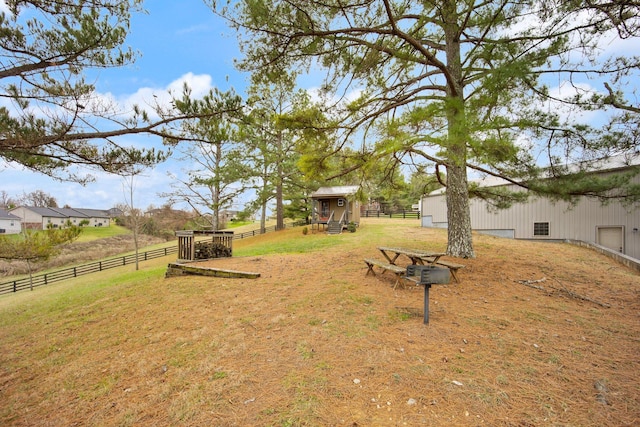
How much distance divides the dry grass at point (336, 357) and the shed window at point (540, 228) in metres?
8.51

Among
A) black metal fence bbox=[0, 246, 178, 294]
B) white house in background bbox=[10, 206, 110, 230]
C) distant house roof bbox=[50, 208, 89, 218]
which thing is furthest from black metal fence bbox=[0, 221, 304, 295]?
distant house roof bbox=[50, 208, 89, 218]

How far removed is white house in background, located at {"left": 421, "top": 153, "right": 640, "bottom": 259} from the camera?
1108cm

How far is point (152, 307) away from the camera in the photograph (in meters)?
5.80

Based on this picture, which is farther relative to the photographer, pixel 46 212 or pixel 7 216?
pixel 46 212

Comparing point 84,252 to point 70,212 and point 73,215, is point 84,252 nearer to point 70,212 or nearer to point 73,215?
point 73,215

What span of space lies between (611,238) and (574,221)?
4.93 ft

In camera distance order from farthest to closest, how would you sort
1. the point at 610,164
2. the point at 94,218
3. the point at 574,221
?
1. the point at 94,218
2. the point at 574,221
3. the point at 610,164

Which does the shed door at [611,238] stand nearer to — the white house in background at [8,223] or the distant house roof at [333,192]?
the distant house roof at [333,192]

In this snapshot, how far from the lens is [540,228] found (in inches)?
557

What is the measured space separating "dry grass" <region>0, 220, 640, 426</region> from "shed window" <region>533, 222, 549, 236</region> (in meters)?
8.51

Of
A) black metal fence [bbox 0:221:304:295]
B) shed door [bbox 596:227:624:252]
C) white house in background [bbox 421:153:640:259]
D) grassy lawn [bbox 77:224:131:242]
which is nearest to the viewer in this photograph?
white house in background [bbox 421:153:640:259]

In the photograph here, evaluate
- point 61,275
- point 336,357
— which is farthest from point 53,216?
point 336,357

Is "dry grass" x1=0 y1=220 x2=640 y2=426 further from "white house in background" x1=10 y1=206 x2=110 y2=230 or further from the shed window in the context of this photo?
"white house in background" x1=10 y1=206 x2=110 y2=230

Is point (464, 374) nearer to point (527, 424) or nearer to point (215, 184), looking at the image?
point (527, 424)
